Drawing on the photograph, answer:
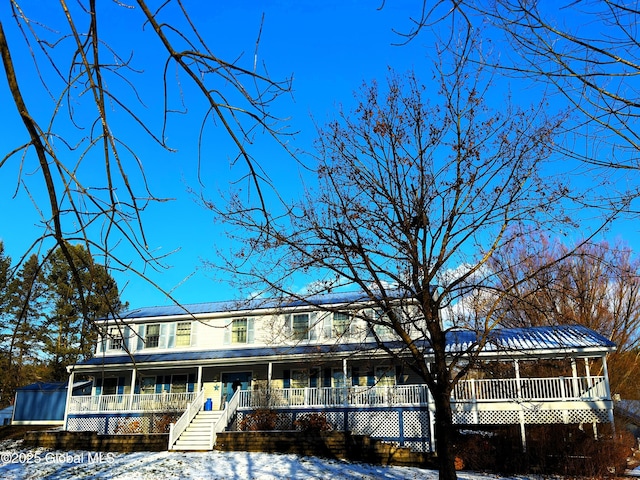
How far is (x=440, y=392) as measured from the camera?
12.5m

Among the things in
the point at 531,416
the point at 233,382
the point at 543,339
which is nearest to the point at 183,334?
the point at 233,382

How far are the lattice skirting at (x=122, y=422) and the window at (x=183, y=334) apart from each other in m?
4.54

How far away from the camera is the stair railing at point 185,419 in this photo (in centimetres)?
2077

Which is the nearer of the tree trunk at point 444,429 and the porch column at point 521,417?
the tree trunk at point 444,429

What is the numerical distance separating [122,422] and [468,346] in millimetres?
15013

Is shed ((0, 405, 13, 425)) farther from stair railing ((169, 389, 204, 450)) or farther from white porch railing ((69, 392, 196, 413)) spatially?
stair railing ((169, 389, 204, 450))

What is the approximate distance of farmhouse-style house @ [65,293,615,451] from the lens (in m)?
19.8

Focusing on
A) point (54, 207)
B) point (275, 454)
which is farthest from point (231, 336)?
point (54, 207)

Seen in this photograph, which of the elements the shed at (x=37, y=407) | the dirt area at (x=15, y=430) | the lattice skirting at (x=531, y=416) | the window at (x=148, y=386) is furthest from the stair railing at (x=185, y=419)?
the lattice skirting at (x=531, y=416)

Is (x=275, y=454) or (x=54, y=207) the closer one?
(x=54, y=207)

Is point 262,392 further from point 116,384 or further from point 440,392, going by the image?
point 440,392

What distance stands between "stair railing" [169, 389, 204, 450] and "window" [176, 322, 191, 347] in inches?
181

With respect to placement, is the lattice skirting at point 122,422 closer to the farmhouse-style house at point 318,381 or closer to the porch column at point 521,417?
the farmhouse-style house at point 318,381

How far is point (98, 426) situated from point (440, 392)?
18266 mm
